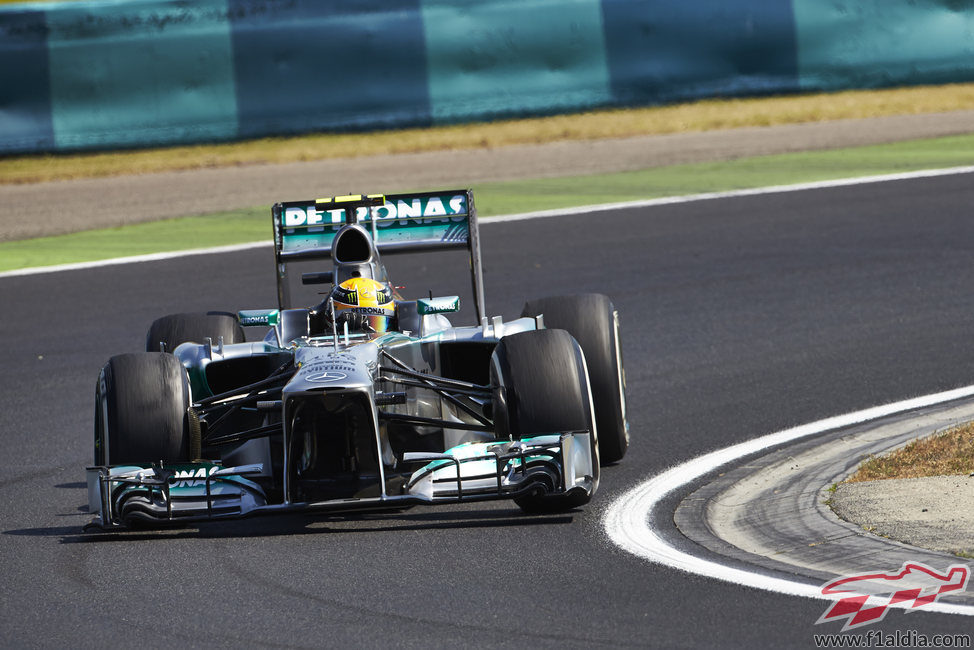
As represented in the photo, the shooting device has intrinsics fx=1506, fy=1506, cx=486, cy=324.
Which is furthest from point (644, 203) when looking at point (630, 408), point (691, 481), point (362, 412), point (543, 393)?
point (362, 412)

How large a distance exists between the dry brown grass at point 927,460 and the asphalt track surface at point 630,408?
1227 mm

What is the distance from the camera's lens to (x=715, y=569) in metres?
6.31

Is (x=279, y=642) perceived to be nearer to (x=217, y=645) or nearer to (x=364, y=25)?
(x=217, y=645)

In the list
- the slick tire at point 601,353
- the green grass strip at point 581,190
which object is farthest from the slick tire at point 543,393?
the green grass strip at point 581,190

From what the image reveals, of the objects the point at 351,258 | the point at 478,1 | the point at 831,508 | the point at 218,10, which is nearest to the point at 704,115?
the point at 478,1

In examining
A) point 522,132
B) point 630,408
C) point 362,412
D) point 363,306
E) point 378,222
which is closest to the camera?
point 362,412

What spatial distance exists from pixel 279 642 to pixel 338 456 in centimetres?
179

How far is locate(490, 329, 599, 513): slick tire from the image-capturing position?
7.48m

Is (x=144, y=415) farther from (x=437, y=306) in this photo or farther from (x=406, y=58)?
(x=406, y=58)

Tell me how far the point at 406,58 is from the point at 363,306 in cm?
1164

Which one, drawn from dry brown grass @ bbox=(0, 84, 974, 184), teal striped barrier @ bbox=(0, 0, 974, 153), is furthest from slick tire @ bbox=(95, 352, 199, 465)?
dry brown grass @ bbox=(0, 84, 974, 184)

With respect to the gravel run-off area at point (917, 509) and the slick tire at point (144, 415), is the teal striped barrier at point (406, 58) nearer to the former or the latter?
the slick tire at point (144, 415)

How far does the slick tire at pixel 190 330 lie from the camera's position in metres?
9.27

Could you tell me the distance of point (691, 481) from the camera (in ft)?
26.6
